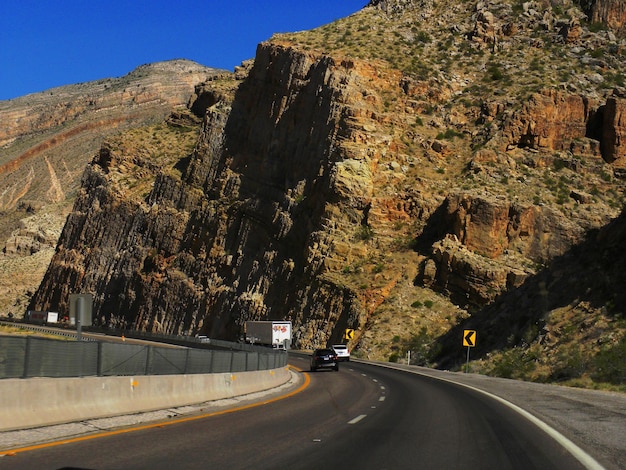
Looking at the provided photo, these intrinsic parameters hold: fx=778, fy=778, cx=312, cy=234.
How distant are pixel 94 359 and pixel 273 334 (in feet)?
133

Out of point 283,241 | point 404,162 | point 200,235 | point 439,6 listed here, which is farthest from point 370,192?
point 439,6

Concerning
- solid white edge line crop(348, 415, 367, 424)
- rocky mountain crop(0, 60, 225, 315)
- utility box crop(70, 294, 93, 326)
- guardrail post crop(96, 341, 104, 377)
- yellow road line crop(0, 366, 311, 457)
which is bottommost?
yellow road line crop(0, 366, 311, 457)

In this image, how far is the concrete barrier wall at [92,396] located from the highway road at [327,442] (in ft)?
2.99

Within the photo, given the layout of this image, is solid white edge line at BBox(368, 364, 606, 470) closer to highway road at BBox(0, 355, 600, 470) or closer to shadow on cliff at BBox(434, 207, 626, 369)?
highway road at BBox(0, 355, 600, 470)

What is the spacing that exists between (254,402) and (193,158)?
67861 millimetres

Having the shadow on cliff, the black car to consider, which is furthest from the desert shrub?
the black car

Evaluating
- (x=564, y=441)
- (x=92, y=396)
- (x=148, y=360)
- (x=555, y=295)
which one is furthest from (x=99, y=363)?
(x=555, y=295)

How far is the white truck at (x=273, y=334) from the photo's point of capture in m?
54.4

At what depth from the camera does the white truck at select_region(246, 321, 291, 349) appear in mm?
54431

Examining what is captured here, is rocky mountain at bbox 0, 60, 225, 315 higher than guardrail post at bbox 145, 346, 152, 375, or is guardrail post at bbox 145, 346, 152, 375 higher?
rocky mountain at bbox 0, 60, 225, 315

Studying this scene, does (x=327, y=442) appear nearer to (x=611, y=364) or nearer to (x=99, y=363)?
(x=99, y=363)

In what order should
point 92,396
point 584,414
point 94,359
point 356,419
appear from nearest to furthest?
1. point 92,396
2. point 94,359
3. point 356,419
4. point 584,414

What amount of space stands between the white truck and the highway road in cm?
3499

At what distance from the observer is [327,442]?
12.3m
